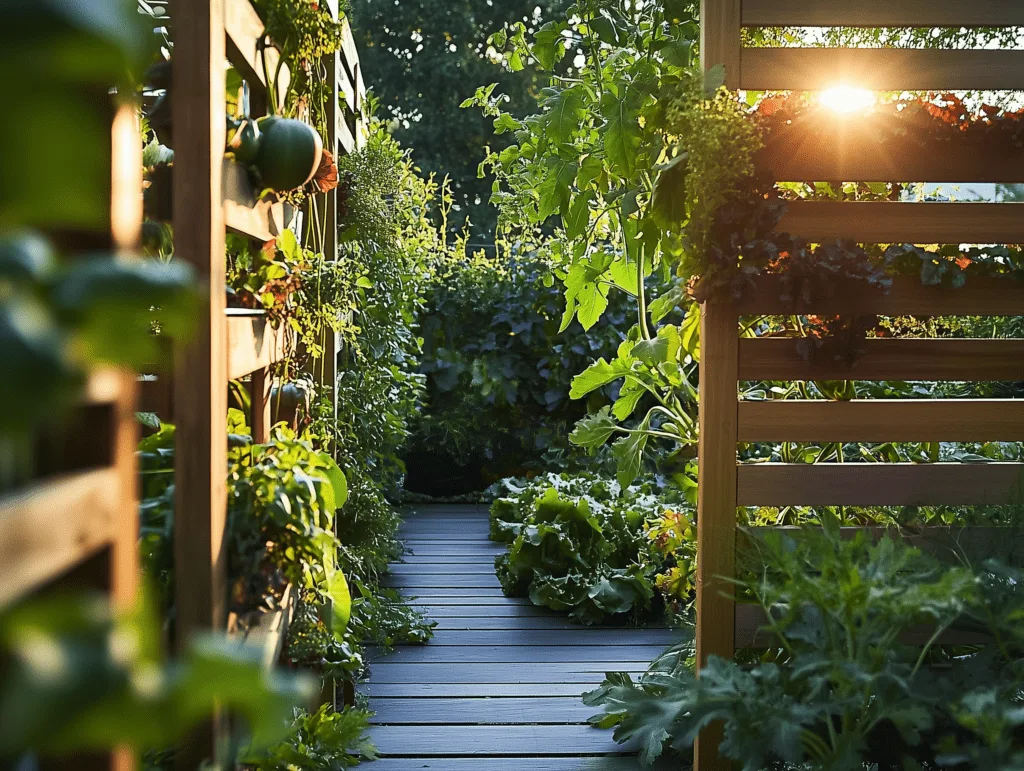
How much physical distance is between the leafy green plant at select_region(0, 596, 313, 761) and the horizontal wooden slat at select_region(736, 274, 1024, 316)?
1844 mm

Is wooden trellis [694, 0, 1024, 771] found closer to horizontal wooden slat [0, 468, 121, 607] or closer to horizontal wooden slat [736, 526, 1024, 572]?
horizontal wooden slat [736, 526, 1024, 572]

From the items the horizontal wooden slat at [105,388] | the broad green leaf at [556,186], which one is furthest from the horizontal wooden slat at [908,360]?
the horizontal wooden slat at [105,388]

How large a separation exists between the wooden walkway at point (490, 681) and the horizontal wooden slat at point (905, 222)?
4.71 ft

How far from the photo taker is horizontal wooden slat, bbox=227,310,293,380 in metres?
1.59

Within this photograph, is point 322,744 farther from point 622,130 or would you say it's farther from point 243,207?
point 622,130

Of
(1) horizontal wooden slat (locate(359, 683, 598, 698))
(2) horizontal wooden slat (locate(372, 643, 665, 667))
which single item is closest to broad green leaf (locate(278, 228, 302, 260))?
(1) horizontal wooden slat (locate(359, 683, 598, 698))

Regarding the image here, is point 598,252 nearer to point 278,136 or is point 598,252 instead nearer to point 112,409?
point 278,136

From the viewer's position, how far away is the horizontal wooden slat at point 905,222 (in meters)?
2.11

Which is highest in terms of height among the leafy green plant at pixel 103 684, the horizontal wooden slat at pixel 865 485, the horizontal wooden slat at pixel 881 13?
the horizontal wooden slat at pixel 881 13

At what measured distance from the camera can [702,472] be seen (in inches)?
83.5

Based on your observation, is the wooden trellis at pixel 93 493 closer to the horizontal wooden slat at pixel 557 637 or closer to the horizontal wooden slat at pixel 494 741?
the horizontal wooden slat at pixel 494 741

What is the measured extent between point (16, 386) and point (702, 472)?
1.90 metres

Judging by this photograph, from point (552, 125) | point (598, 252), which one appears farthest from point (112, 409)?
point (598, 252)

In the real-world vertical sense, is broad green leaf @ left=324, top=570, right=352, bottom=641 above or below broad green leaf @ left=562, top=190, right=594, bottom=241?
below
